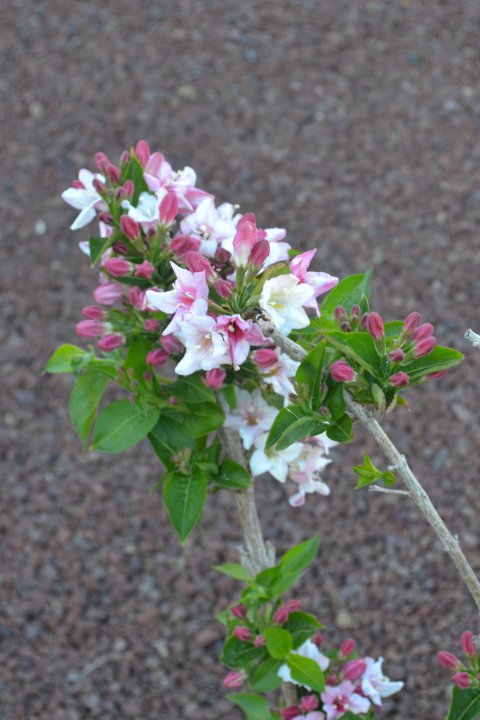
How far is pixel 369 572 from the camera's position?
7.97ft

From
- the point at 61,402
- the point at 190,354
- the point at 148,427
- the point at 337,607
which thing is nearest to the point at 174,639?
the point at 337,607

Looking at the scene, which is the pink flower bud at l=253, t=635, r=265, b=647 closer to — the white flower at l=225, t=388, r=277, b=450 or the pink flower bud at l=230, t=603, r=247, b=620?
the pink flower bud at l=230, t=603, r=247, b=620

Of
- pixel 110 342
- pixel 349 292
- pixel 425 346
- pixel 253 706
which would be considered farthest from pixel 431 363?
pixel 253 706

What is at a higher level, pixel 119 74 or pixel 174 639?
pixel 119 74

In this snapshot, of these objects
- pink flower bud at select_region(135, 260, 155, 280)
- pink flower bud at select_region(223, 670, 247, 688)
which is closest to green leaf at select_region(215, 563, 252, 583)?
pink flower bud at select_region(223, 670, 247, 688)

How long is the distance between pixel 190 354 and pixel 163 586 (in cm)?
153

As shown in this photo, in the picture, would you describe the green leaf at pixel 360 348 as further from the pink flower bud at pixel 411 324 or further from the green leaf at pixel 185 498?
the green leaf at pixel 185 498

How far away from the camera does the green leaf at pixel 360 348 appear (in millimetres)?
1081

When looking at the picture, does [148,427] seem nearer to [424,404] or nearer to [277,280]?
[277,280]

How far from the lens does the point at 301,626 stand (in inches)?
60.4

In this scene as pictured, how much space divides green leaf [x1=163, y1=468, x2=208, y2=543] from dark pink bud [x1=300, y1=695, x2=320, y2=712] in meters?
0.41

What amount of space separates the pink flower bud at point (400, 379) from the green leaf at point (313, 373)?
0.09 metres

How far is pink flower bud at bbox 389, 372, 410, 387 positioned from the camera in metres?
1.06

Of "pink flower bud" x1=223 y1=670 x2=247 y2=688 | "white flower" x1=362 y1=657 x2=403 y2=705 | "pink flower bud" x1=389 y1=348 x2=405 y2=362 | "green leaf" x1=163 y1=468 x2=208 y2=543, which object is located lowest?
"pink flower bud" x1=223 y1=670 x2=247 y2=688
